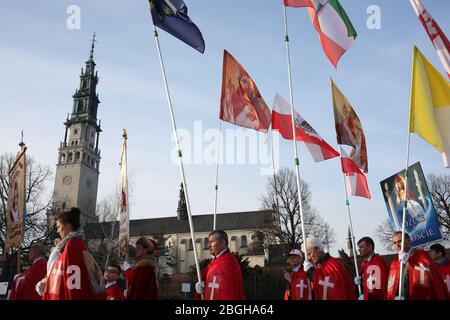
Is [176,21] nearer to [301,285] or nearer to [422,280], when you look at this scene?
[301,285]

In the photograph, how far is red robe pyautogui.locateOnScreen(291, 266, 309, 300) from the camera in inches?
308

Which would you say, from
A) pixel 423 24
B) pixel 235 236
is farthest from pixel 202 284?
pixel 235 236

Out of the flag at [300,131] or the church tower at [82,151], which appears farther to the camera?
the church tower at [82,151]

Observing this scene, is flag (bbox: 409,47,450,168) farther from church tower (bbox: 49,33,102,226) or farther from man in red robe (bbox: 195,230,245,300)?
church tower (bbox: 49,33,102,226)

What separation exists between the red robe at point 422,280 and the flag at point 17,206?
807cm

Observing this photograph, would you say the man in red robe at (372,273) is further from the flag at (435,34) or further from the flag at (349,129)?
the flag at (435,34)

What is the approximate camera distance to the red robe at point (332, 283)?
666 cm

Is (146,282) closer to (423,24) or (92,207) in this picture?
(423,24)

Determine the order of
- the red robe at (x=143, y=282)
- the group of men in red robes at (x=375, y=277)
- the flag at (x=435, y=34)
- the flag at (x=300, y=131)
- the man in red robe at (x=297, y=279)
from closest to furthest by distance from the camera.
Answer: the red robe at (x=143, y=282)
the group of men in red robes at (x=375, y=277)
the flag at (x=435, y=34)
the man in red robe at (x=297, y=279)
the flag at (x=300, y=131)

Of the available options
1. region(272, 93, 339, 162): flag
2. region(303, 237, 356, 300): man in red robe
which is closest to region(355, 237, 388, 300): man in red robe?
region(303, 237, 356, 300): man in red robe

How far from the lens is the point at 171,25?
8.46 meters

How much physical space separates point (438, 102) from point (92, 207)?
316 feet

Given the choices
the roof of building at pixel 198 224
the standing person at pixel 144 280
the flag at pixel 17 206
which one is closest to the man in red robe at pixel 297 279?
the standing person at pixel 144 280

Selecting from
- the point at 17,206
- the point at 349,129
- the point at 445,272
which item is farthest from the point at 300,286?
the point at 17,206
